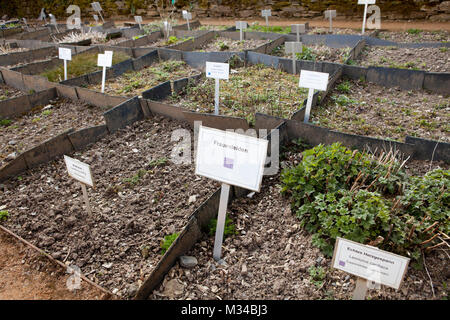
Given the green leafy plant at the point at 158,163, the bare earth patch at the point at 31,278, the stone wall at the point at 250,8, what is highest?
the stone wall at the point at 250,8

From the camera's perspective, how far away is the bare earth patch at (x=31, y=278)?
2.28 meters

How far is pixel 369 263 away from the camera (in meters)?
1.71

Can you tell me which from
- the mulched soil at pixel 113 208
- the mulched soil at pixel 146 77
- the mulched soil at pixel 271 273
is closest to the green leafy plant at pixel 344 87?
the mulched soil at pixel 146 77

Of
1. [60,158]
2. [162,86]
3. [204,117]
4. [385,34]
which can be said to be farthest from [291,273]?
[385,34]

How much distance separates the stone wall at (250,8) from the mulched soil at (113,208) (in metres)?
6.78

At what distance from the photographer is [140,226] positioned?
9.10 ft

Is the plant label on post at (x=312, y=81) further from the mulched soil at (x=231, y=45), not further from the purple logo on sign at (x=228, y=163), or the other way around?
the mulched soil at (x=231, y=45)

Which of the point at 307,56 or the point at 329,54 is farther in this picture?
the point at 329,54

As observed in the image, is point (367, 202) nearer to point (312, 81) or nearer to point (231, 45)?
point (312, 81)

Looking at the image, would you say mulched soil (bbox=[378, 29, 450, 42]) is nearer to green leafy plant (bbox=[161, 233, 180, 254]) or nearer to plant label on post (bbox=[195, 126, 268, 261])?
plant label on post (bbox=[195, 126, 268, 261])

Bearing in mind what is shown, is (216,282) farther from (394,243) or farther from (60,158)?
(60,158)

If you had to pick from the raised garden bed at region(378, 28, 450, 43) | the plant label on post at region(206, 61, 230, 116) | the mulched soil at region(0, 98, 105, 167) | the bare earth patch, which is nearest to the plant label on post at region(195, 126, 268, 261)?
the bare earth patch

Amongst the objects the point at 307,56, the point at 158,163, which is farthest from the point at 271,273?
the point at 307,56

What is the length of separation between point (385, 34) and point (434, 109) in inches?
183
